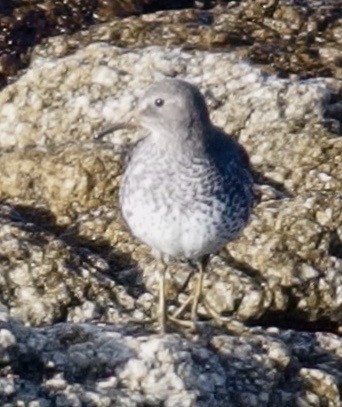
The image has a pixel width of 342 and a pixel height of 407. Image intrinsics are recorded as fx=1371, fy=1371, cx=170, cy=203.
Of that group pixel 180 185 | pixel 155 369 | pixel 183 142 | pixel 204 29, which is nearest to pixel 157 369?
pixel 155 369

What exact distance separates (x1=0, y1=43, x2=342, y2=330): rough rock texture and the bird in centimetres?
51

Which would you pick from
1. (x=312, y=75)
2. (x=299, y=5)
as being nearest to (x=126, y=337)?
(x=312, y=75)

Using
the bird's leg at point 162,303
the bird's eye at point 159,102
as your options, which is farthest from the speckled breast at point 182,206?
the bird's eye at point 159,102

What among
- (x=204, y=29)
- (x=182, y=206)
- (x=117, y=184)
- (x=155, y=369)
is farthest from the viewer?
(x=204, y=29)

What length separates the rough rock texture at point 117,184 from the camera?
8.62 m

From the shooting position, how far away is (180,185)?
823 centimetres

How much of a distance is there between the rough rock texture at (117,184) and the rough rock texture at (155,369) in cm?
65

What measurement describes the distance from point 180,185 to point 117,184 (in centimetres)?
136

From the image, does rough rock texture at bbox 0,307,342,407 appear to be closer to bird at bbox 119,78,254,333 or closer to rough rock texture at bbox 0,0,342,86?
bird at bbox 119,78,254,333

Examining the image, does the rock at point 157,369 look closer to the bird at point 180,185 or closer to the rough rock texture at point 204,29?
the bird at point 180,185

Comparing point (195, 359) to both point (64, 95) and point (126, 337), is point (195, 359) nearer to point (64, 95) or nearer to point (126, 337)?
point (126, 337)

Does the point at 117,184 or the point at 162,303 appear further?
the point at 117,184

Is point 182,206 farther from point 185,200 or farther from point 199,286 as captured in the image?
point 199,286

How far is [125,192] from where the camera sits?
8398 millimetres
